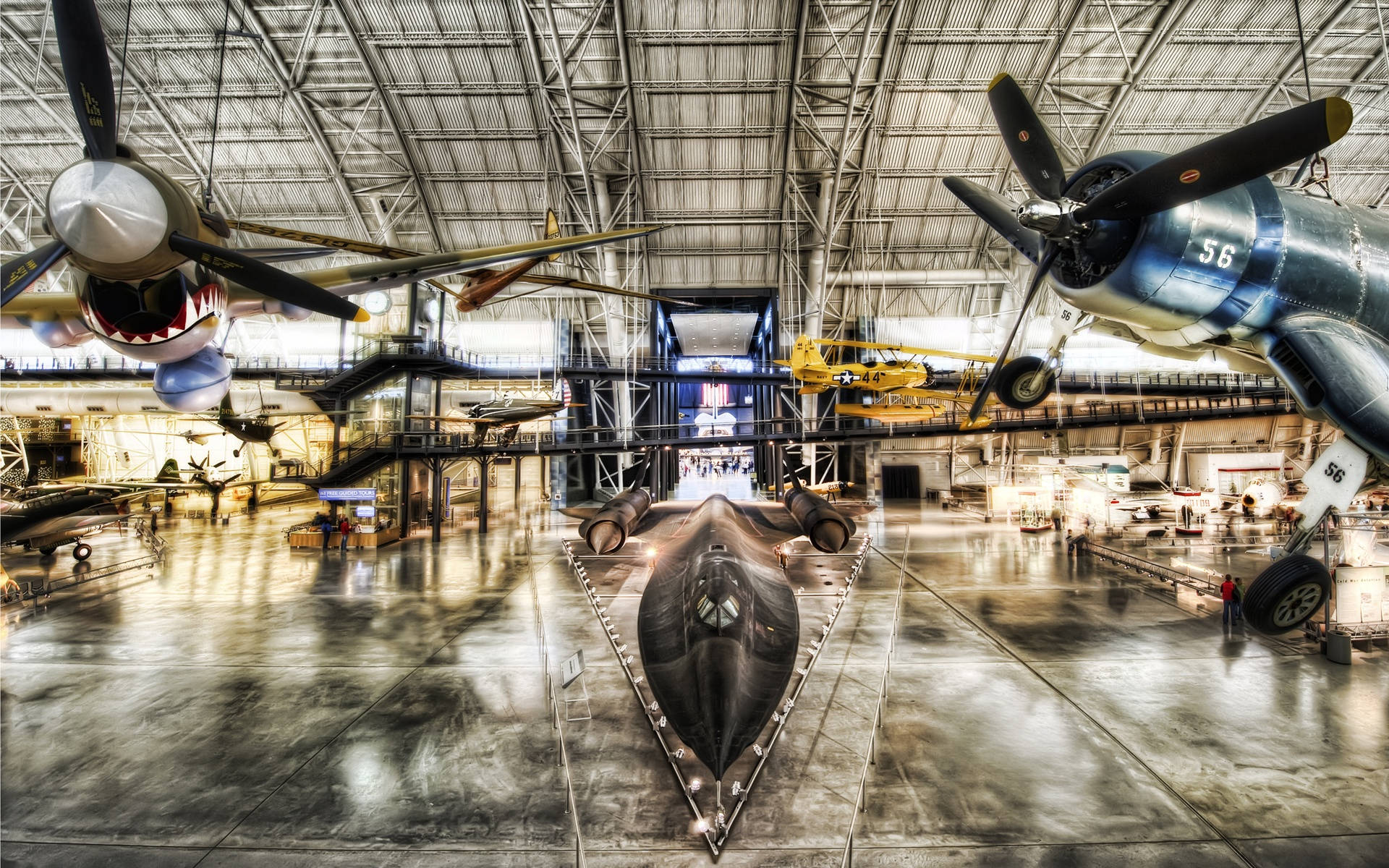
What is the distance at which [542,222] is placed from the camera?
90.8 ft

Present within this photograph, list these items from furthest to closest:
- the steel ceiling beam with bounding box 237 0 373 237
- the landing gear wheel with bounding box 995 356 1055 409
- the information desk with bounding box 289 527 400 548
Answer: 1. the information desk with bounding box 289 527 400 548
2. the steel ceiling beam with bounding box 237 0 373 237
3. the landing gear wheel with bounding box 995 356 1055 409

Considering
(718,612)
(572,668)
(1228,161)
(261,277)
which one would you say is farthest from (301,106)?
(1228,161)

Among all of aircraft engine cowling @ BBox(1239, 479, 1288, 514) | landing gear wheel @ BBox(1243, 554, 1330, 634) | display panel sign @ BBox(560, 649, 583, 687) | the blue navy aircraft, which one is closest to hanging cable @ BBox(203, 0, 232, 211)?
display panel sign @ BBox(560, 649, 583, 687)

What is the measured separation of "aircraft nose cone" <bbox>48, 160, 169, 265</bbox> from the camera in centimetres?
423

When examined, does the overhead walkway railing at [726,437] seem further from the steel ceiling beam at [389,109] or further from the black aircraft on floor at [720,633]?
the steel ceiling beam at [389,109]

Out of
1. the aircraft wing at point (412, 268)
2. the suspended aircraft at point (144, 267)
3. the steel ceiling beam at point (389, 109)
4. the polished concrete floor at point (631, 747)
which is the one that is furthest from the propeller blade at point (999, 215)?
the steel ceiling beam at point (389, 109)

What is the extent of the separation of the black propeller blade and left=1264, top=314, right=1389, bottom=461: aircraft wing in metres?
10.3

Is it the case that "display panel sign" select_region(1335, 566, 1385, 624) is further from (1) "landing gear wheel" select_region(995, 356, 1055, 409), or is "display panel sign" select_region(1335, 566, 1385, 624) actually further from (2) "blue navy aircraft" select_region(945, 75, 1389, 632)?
(1) "landing gear wheel" select_region(995, 356, 1055, 409)

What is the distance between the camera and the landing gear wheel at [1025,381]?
289 inches

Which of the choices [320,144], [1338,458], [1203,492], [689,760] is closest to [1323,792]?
[1338,458]

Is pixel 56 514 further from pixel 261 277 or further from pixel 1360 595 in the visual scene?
pixel 1360 595

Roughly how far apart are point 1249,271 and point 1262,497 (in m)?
25.4

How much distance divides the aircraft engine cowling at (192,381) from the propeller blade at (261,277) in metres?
1.68

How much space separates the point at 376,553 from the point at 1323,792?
23073 mm
